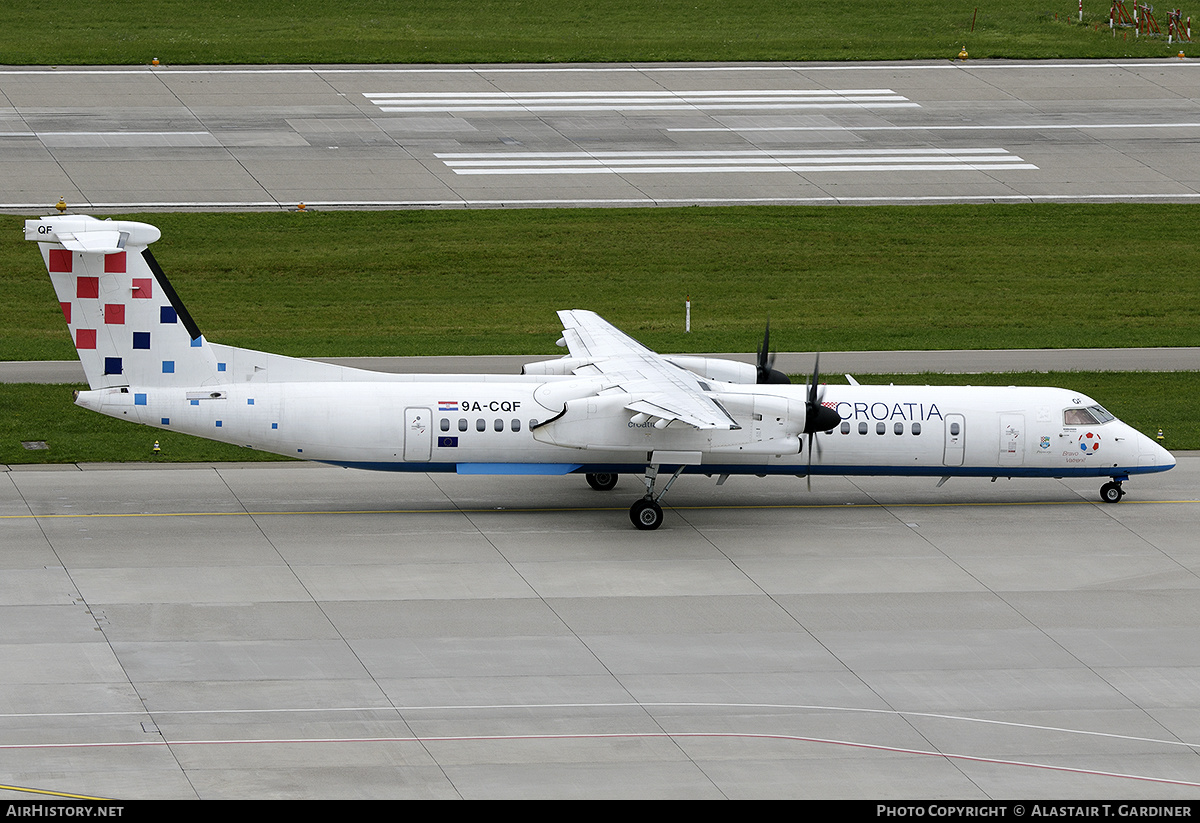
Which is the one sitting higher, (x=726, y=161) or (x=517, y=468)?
(x=726, y=161)

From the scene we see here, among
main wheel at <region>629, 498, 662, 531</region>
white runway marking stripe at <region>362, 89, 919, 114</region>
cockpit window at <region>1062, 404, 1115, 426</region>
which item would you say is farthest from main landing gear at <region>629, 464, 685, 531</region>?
white runway marking stripe at <region>362, 89, 919, 114</region>

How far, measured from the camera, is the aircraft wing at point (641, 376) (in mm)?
29422

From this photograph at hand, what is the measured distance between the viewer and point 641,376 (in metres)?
32.1

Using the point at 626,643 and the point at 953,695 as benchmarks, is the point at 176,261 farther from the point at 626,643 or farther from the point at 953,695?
the point at 953,695

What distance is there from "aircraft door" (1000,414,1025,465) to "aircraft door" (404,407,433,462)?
40.8 feet

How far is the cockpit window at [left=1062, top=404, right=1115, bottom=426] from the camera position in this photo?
1319 inches

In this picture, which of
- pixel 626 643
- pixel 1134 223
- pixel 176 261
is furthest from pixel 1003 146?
pixel 626 643

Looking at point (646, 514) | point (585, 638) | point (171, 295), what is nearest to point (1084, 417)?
point (646, 514)

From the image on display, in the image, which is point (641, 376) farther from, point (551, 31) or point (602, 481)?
point (551, 31)

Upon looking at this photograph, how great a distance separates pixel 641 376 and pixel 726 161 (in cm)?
3266

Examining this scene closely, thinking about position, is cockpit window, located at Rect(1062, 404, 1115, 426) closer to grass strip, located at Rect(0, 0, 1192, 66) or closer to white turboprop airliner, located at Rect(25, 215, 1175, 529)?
white turboprop airliner, located at Rect(25, 215, 1175, 529)

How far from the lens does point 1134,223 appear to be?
190ft
